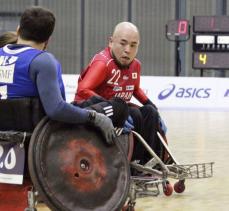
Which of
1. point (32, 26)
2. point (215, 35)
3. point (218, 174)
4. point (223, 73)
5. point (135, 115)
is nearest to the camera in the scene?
point (32, 26)

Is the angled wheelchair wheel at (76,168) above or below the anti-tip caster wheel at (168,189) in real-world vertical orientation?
above

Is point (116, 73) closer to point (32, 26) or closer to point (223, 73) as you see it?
point (32, 26)

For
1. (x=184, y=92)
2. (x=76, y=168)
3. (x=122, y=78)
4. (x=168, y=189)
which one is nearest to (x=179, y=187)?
(x=168, y=189)

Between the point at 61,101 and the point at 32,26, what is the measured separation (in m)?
0.42

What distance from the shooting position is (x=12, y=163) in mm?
3246

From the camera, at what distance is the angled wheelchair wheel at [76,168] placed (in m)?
3.10

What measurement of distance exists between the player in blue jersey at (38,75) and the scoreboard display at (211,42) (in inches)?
603

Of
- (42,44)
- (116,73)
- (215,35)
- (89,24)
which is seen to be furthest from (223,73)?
(42,44)

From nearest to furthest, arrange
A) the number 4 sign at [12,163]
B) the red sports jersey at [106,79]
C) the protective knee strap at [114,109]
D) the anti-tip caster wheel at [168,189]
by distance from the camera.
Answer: the number 4 sign at [12,163] < the protective knee strap at [114,109] < the red sports jersey at [106,79] < the anti-tip caster wheel at [168,189]

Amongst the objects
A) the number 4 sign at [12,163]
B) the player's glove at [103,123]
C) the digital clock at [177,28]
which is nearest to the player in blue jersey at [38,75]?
the player's glove at [103,123]

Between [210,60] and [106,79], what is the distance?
46.6 feet

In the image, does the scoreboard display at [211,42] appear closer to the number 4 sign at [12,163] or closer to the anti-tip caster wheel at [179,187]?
the anti-tip caster wheel at [179,187]

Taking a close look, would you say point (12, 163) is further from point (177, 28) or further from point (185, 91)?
point (177, 28)

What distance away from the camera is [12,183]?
325 centimetres
